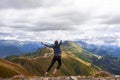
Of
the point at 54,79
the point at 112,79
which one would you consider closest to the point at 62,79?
the point at 54,79

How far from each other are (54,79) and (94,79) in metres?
3.76

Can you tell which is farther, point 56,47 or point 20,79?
point 56,47

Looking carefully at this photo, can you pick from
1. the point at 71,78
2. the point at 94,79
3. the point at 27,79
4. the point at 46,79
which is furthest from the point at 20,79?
the point at 94,79

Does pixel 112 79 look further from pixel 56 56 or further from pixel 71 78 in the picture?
pixel 56 56

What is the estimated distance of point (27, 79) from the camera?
26203 millimetres

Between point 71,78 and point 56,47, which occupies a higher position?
point 56,47

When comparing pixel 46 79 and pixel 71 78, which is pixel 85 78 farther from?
pixel 46 79

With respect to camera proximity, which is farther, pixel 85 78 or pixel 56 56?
pixel 56 56

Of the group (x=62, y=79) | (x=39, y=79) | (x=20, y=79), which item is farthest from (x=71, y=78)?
(x=20, y=79)

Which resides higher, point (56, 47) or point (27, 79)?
point (56, 47)

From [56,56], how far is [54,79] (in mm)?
4579

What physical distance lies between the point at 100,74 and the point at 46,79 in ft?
23.4

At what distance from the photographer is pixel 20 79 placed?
26266mm

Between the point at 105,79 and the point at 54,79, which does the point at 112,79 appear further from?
the point at 54,79
